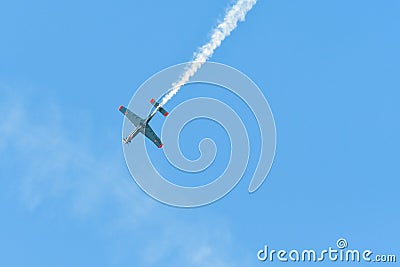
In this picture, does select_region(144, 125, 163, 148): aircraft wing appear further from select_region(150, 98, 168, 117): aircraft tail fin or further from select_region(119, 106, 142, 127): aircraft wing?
select_region(150, 98, 168, 117): aircraft tail fin

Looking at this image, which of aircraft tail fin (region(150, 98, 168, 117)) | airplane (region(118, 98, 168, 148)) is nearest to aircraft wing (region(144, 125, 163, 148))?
airplane (region(118, 98, 168, 148))

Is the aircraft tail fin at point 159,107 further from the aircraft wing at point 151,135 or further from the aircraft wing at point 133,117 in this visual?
the aircraft wing at point 151,135

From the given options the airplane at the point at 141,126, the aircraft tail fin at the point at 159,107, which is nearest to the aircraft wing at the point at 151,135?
the airplane at the point at 141,126

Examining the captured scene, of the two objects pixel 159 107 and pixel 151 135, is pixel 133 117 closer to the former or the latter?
pixel 151 135

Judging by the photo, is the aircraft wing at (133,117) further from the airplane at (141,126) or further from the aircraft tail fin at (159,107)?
the aircraft tail fin at (159,107)

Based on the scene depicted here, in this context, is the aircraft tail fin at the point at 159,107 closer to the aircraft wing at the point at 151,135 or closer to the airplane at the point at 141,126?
the airplane at the point at 141,126

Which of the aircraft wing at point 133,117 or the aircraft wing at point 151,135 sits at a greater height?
the aircraft wing at point 133,117

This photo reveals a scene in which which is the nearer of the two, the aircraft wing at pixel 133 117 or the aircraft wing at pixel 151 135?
the aircraft wing at pixel 133 117

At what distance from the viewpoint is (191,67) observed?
153ft

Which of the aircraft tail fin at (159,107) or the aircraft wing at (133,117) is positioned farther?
the aircraft wing at (133,117)

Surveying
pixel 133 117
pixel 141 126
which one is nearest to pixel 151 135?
pixel 141 126

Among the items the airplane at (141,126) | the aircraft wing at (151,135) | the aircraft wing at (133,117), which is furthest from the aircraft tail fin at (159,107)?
the aircraft wing at (151,135)

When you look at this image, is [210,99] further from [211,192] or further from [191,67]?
[211,192]

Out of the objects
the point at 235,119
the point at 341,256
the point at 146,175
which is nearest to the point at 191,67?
the point at 235,119
